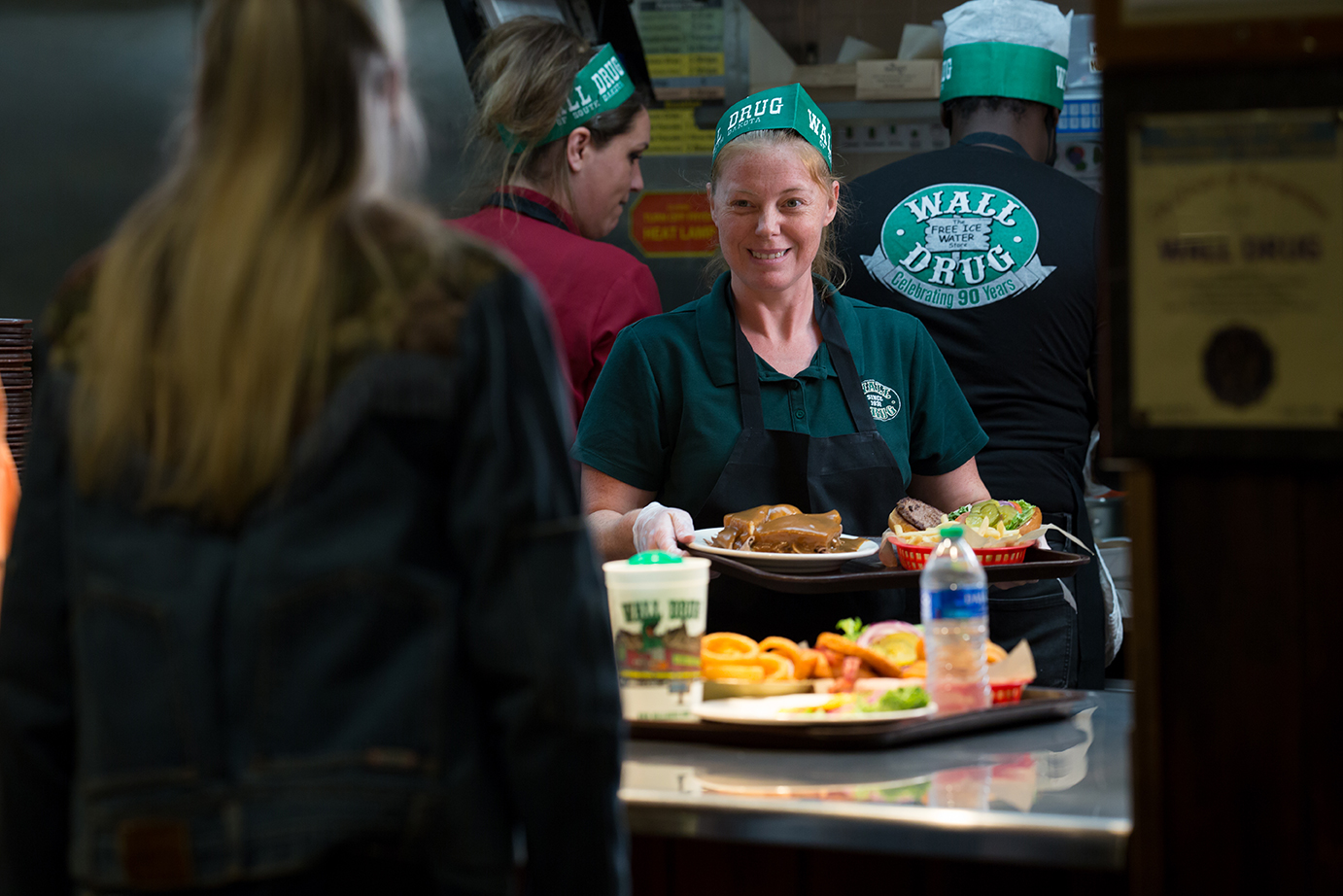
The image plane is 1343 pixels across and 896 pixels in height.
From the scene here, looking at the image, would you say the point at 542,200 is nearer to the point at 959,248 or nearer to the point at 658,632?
the point at 959,248

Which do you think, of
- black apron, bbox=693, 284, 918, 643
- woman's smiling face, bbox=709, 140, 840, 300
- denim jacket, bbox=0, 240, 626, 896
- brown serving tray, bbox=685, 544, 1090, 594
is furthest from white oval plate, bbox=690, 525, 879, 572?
denim jacket, bbox=0, 240, 626, 896

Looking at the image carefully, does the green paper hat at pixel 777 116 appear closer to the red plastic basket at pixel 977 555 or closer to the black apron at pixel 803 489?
the black apron at pixel 803 489

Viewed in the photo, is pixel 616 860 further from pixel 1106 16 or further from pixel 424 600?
pixel 1106 16

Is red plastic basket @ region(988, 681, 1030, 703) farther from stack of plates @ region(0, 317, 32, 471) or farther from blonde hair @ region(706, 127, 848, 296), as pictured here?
→ stack of plates @ region(0, 317, 32, 471)

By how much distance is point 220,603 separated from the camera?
0.97 m

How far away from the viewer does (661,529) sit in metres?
2.09

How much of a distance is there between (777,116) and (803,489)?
29.7 inches

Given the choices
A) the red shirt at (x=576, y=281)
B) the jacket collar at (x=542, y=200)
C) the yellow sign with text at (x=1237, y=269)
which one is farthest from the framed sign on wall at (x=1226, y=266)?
the jacket collar at (x=542, y=200)

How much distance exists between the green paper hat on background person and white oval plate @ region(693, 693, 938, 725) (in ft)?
6.57

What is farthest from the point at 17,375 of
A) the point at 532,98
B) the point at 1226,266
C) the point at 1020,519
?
the point at 1226,266

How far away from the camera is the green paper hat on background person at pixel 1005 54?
3053 mm

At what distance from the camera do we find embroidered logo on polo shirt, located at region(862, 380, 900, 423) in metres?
2.50

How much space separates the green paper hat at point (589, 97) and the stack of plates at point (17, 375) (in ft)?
3.75

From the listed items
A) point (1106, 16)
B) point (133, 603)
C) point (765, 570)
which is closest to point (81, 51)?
point (765, 570)
